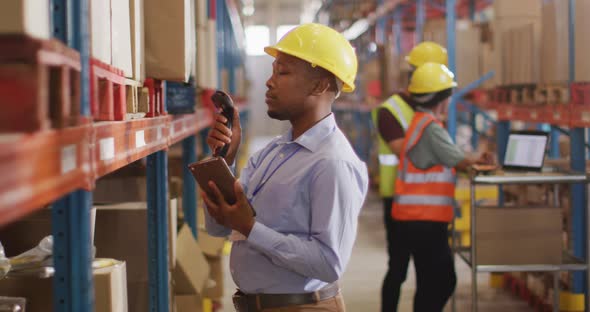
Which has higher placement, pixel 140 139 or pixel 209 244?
pixel 140 139

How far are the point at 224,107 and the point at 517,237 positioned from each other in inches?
138

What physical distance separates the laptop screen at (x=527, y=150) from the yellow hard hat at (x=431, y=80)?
2.49ft

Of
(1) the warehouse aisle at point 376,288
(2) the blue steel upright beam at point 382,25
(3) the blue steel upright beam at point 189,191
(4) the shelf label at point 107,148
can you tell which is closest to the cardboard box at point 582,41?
(1) the warehouse aisle at point 376,288

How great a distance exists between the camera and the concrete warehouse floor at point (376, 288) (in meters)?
7.21

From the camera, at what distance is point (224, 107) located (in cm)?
296

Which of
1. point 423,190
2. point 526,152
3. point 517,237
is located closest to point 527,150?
point 526,152

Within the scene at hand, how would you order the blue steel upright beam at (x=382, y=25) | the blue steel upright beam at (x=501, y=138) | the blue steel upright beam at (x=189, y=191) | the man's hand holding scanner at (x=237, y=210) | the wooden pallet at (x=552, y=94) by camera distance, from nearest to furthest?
the man's hand holding scanner at (x=237, y=210) < the blue steel upright beam at (x=189, y=191) < the wooden pallet at (x=552, y=94) < the blue steel upright beam at (x=501, y=138) < the blue steel upright beam at (x=382, y=25)

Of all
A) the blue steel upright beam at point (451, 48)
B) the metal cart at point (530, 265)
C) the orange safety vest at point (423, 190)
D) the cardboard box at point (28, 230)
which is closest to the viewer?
the cardboard box at point (28, 230)

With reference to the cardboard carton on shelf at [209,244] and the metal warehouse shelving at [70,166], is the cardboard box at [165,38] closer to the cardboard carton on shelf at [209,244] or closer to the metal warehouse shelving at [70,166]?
the metal warehouse shelving at [70,166]

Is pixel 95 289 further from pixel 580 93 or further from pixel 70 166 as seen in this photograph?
pixel 580 93

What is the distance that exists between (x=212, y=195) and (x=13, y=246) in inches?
45.4

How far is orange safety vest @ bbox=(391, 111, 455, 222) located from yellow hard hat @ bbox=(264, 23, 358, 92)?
2532mm

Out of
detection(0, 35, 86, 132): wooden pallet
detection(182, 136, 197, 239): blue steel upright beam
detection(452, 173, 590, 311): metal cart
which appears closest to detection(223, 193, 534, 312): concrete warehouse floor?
detection(182, 136, 197, 239): blue steel upright beam

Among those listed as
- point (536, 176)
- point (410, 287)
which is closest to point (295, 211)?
point (536, 176)
